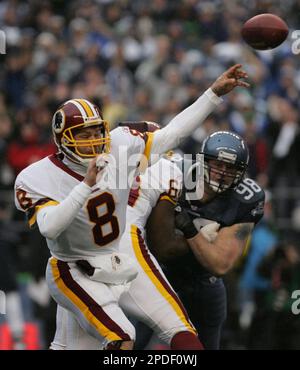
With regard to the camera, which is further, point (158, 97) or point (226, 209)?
point (158, 97)

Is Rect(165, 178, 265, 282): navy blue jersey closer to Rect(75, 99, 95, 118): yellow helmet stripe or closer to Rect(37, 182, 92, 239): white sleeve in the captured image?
Rect(75, 99, 95, 118): yellow helmet stripe

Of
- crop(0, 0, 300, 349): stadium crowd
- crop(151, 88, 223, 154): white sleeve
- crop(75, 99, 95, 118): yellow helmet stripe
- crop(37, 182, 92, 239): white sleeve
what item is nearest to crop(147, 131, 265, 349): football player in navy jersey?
crop(151, 88, 223, 154): white sleeve

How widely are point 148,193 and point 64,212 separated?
888 mm

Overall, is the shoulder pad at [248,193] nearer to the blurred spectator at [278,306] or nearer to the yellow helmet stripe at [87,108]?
the yellow helmet stripe at [87,108]

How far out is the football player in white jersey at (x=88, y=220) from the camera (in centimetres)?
549

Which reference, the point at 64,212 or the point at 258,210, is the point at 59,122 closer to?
the point at 64,212

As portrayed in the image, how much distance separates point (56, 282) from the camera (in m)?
5.63

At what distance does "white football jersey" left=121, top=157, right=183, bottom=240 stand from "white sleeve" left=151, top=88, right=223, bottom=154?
23 cm

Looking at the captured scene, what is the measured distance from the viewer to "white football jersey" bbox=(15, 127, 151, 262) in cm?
550

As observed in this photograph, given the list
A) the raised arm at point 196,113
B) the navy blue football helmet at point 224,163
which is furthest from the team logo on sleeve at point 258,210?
the raised arm at point 196,113

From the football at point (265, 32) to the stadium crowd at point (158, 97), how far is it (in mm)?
2425

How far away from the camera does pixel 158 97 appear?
37.1ft

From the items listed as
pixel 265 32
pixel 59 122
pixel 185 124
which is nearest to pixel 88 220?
Result: pixel 59 122

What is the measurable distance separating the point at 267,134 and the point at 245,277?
77.5 inches
